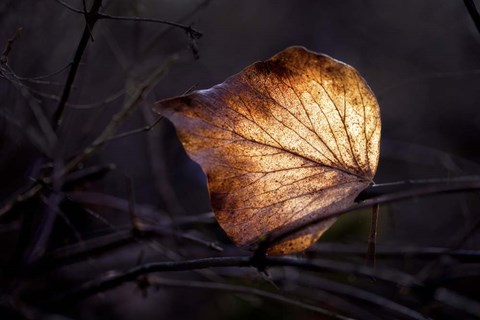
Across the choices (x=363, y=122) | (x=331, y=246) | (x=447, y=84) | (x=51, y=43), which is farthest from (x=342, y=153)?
(x=447, y=84)

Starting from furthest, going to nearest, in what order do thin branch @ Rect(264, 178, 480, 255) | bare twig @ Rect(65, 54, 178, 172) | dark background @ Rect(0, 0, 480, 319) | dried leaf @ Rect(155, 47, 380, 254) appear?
dark background @ Rect(0, 0, 480, 319)
bare twig @ Rect(65, 54, 178, 172)
dried leaf @ Rect(155, 47, 380, 254)
thin branch @ Rect(264, 178, 480, 255)

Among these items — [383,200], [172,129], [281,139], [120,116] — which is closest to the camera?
[383,200]

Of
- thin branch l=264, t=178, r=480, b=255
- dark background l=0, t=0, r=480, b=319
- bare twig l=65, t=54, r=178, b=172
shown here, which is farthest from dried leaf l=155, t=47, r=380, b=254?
bare twig l=65, t=54, r=178, b=172

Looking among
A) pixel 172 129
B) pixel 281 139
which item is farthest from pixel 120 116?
pixel 172 129

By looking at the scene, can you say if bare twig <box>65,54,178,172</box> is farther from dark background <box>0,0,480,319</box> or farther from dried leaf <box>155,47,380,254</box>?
dried leaf <box>155,47,380,254</box>

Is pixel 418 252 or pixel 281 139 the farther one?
pixel 418 252

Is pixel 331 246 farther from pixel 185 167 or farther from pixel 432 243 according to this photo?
pixel 185 167

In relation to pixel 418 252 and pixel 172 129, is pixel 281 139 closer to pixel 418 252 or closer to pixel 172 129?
pixel 418 252

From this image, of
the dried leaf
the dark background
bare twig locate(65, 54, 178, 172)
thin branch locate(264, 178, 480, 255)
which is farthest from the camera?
the dark background
